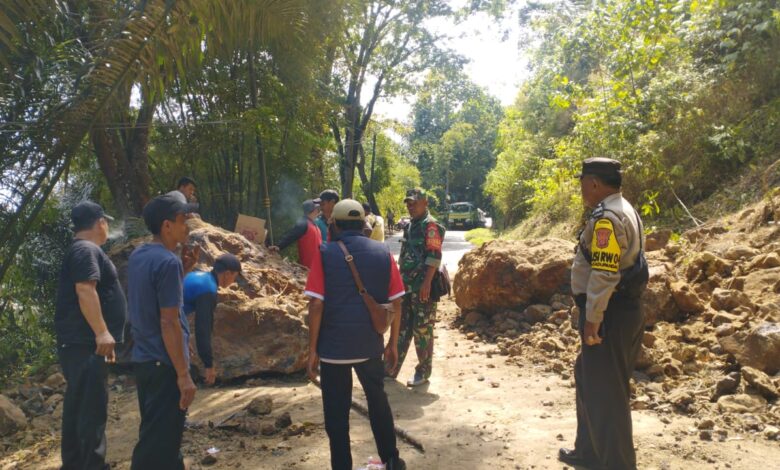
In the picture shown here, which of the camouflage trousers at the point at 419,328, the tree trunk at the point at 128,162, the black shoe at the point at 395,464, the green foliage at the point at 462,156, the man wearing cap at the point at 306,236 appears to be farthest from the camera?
the green foliage at the point at 462,156

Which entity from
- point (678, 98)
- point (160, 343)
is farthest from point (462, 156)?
point (160, 343)

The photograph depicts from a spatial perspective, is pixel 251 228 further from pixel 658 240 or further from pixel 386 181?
pixel 386 181

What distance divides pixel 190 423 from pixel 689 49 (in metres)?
9.94

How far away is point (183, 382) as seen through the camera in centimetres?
294

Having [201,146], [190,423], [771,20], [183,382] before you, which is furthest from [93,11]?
[771,20]

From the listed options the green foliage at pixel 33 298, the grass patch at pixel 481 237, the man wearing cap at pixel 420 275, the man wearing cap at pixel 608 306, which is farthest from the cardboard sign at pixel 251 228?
the grass patch at pixel 481 237

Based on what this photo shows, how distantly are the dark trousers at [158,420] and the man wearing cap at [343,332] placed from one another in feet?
2.50

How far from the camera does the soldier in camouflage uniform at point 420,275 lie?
555 centimetres

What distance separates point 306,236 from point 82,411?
3.76 metres

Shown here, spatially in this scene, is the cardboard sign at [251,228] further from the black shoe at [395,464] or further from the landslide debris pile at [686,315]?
the black shoe at [395,464]

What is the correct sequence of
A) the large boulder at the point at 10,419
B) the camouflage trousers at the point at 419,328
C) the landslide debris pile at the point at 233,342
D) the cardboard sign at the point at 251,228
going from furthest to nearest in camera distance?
1. the cardboard sign at the point at 251,228
2. the camouflage trousers at the point at 419,328
3. the landslide debris pile at the point at 233,342
4. the large boulder at the point at 10,419

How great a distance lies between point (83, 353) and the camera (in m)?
3.56

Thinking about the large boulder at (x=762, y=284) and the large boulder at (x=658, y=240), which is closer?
the large boulder at (x=762, y=284)

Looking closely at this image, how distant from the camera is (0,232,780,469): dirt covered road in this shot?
3.93m
